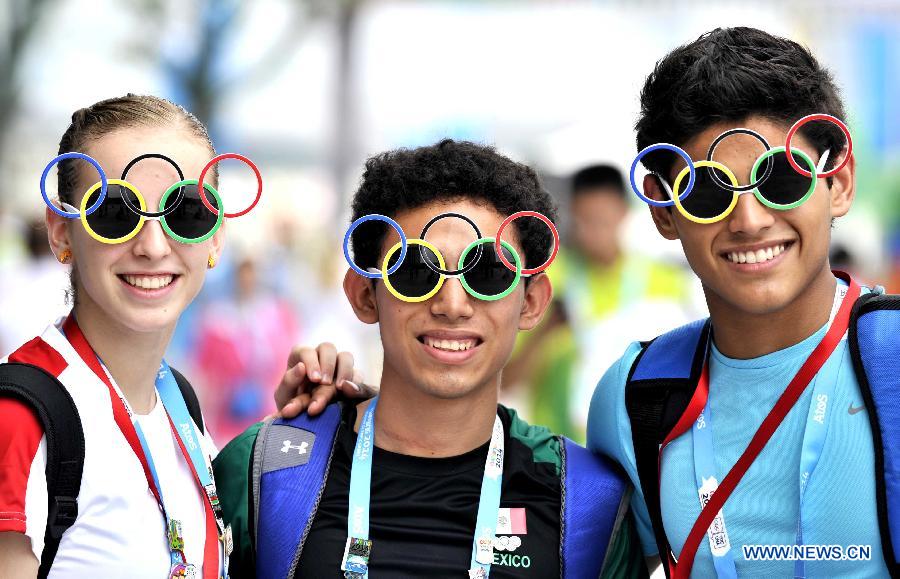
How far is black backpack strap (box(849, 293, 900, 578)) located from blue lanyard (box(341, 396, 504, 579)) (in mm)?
972

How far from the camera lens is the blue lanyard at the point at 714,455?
2768 millimetres

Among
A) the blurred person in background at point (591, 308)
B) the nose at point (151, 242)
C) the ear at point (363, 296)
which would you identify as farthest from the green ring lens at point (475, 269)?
the blurred person in background at point (591, 308)

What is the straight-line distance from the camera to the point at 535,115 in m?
12.9

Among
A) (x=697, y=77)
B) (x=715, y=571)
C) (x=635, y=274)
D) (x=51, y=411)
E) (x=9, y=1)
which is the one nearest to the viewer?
(x=51, y=411)

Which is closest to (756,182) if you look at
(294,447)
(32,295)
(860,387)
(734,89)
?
(734,89)

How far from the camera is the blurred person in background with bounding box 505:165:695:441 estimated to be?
636 centimetres

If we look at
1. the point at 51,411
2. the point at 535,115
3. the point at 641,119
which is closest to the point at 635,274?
the point at 641,119

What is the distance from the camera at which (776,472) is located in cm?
286

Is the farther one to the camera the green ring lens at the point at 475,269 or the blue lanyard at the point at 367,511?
the green ring lens at the point at 475,269

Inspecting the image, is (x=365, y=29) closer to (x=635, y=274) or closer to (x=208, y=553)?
(x=635, y=274)

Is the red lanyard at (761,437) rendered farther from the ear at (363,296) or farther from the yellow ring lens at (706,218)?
the ear at (363,296)

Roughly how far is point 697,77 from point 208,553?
5.94 ft

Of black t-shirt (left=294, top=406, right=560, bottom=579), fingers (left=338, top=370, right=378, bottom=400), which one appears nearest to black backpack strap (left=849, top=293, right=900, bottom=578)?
black t-shirt (left=294, top=406, right=560, bottom=579)

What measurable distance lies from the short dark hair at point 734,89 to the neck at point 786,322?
1.17ft
